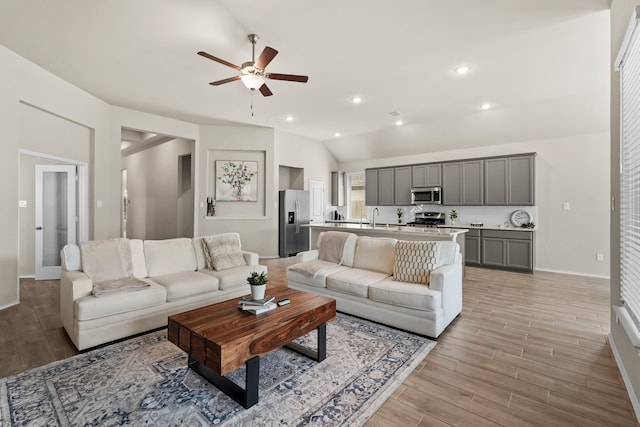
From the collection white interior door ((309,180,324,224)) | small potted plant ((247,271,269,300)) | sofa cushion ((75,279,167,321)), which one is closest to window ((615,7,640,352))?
small potted plant ((247,271,269,300))

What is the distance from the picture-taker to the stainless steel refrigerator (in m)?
7.28

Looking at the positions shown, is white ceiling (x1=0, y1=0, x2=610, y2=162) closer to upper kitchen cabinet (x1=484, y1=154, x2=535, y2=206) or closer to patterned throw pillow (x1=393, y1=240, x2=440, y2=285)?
upper kitchen cabinet (x1=484, y1=154, x2=535, y2=206)

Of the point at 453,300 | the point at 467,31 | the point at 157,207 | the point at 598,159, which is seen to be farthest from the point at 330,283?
the point at 157,207

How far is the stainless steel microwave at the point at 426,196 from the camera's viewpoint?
7000 millimetres

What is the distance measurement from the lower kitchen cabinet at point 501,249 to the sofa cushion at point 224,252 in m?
4.81

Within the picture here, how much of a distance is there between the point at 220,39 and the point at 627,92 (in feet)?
11.9

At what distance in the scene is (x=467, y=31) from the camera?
3.11 meters

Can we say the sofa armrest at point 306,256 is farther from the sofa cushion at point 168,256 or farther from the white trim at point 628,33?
the white trim at point 628,33

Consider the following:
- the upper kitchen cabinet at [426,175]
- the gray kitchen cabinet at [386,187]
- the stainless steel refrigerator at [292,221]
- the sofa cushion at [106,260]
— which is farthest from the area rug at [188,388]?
the gray kitchen cabinet at [386,187]

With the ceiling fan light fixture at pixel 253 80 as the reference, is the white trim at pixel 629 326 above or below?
below

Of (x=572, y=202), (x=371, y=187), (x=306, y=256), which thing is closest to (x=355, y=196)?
(x=371, y=187)

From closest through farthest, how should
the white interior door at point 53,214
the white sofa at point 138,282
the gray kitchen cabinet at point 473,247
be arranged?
the white sofa at point 138,282 < the white interior door at point 53,214 < the gray kitchen cabinet at point 473,247

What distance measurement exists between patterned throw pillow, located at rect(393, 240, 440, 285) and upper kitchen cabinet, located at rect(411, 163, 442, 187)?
418cm

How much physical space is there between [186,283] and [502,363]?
3.02 metres
